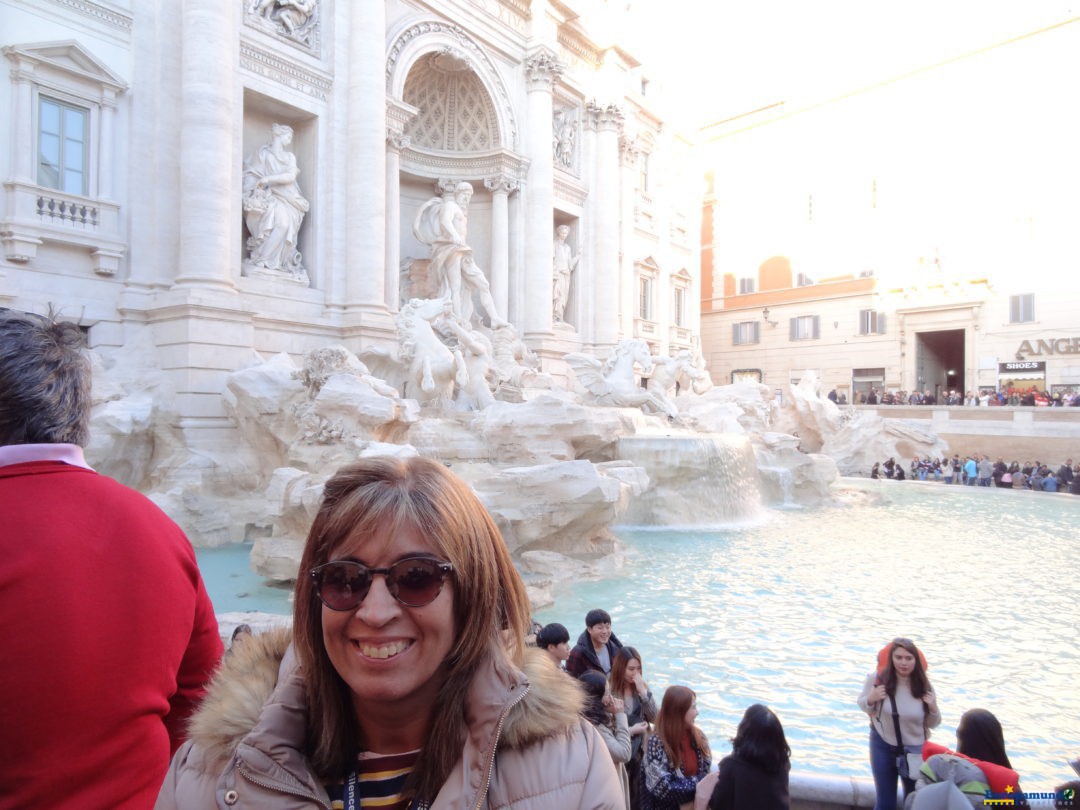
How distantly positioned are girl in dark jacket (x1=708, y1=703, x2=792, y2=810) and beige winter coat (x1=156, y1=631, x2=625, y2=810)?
147cm

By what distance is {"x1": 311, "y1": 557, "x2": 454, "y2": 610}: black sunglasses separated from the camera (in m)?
0.93

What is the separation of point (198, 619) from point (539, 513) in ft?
18.5

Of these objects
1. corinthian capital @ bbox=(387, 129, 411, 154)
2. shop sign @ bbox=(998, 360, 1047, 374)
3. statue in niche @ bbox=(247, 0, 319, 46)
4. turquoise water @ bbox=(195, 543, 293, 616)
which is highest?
statue in niche @ bbox=(247, 0, 319, 46)

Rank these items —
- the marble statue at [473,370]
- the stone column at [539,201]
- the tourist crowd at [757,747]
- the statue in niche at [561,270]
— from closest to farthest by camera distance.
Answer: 1. the tourist crowd at [757,747]
2. the marble statue at [473,370]
3. the stone column at [539,201]
4. the statue in niche at [561,270]

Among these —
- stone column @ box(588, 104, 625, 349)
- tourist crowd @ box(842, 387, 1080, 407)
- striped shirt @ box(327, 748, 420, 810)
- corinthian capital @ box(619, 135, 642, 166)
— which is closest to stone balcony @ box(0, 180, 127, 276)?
striped shirt @ box(327, 748, 420, 810)

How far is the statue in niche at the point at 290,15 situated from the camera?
10942 mm

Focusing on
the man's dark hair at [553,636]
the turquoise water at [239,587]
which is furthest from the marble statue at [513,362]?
the man's dark hair at [553,636]

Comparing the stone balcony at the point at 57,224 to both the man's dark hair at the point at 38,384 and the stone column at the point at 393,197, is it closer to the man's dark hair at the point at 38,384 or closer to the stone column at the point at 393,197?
the stone column at the point at 393,197

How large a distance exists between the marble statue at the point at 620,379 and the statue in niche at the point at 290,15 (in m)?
6.96

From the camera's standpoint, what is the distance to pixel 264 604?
17.9 feet

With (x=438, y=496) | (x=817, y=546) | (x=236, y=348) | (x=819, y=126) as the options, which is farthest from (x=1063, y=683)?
(x=819, y=126)

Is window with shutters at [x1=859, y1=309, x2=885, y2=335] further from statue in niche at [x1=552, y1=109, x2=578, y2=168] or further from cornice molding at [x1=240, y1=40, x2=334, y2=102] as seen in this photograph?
cornice molding at [x1=240, y1=40, x2=334, y2=102]

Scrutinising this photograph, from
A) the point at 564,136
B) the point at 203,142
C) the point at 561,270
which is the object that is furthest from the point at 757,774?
the point at 564,136
